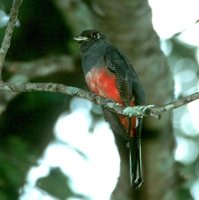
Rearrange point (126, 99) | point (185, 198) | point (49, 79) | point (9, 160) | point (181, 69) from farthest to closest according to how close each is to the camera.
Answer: point (181, 69) < point (49, 79) < point (185, 198) < point (9, 160) < point (126, 99)

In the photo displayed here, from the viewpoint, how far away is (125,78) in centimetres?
556

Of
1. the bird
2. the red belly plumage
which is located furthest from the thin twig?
the red belly plumage

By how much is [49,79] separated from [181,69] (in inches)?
84.2

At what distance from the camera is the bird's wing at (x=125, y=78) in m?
5.48

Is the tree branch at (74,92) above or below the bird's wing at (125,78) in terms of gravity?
above

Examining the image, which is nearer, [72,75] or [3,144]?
[3,144]

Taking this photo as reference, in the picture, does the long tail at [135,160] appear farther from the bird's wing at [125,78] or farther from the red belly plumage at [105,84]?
the bird's wing at [125,78]

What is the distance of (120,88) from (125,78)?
0.29 feet

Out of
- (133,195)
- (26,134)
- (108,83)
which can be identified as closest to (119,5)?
(108,83)

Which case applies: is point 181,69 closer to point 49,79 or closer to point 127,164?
point 49,79

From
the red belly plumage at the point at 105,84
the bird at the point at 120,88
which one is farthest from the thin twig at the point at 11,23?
the red belly plumage at the point at 105,84

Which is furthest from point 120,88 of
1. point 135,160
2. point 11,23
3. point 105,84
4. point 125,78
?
point 11,23

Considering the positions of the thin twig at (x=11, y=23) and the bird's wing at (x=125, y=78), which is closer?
the thin twig at (x=11, y=23)

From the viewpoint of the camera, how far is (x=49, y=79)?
24.3 ft
